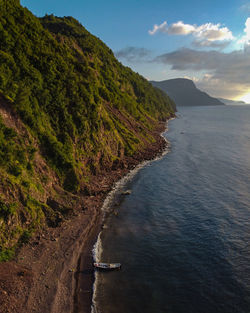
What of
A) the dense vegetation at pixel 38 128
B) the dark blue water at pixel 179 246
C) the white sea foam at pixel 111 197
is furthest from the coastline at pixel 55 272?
the dense vegetation at pixel 38 128

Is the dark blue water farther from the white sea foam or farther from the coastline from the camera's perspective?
the coastline

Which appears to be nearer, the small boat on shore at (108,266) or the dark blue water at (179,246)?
the dark blue water at (179,246)

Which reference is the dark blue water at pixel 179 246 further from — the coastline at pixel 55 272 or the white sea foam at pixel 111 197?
the coastline at pixel 55 272

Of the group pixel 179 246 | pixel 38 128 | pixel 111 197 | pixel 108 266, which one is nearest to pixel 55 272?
pixel 108 266

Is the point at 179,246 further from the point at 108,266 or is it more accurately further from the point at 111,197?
the point at 111,197

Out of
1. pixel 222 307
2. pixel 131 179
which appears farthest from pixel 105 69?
pixel 222 307

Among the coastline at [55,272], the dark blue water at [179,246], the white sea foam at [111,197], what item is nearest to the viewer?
the coastline at [55,272]

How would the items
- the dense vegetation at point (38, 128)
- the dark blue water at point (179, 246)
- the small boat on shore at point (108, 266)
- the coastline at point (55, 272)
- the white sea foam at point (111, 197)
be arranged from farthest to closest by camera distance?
the dense vegetation at point (38, 128) < the small boat on shore at point (108, 266) < the white sea foam at point (111, 197) < the dark blue water at point (179, 246) < the coastline at point (55, 272)

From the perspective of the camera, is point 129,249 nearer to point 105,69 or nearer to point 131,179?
point 131,179
